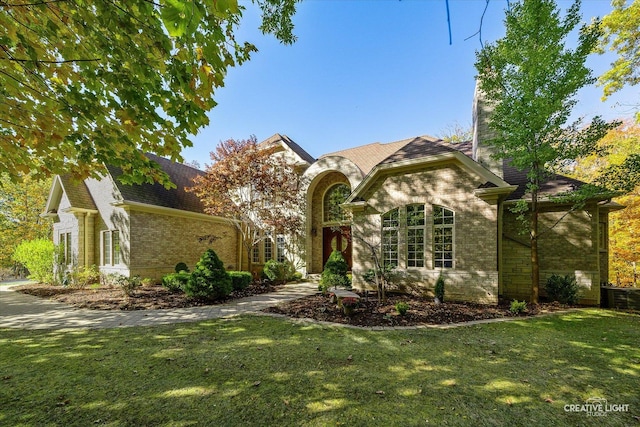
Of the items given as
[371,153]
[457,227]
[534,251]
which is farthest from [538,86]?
[371,153]

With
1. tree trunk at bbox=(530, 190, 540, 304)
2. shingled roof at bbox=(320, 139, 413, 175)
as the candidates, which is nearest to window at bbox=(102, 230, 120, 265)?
shingled roof at bbox=(320, 139, 413, 175)

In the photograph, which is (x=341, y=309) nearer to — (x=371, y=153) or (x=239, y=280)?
(x=239, y=280)

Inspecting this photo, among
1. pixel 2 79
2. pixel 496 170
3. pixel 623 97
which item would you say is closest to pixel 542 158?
pixel 496 170

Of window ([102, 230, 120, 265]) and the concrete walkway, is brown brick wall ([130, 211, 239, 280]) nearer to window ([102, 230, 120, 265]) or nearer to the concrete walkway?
window ([102, 230, 120, 265])

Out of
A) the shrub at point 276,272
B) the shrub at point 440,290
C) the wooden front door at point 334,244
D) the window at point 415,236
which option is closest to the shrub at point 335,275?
the window at point 415,236

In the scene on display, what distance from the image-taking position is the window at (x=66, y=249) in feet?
47.0

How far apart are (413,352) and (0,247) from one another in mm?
32959

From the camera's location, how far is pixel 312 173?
49.3 feet

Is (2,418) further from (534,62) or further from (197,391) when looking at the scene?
(534,62)

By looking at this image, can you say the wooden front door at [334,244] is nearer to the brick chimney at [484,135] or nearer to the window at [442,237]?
the window at [442,237]

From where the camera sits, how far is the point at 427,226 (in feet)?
30.1

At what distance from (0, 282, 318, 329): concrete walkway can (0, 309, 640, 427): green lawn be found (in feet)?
2.50

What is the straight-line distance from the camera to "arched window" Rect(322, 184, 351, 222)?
15.1 m

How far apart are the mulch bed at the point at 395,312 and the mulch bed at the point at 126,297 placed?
3.11m
